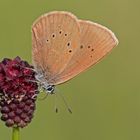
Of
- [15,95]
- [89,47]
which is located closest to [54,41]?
[89,47]

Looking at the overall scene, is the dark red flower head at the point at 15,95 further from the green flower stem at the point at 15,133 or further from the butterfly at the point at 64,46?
the butterfly at the point at 64,46

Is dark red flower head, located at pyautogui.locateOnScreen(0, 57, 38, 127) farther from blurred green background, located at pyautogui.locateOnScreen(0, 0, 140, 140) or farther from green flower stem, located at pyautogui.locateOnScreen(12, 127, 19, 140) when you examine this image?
blurred green background, located at pyautogui.locateOnScreen(0, 0, 140, 140)

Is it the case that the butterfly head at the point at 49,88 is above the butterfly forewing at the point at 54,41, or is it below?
below

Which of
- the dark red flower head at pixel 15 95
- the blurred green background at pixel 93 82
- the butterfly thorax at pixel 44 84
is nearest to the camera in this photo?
the dark red flower head at pixel 15 95

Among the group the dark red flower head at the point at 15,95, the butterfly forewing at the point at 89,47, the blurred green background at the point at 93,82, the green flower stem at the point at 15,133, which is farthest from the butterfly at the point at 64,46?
the blurred green background at the point at 93,82

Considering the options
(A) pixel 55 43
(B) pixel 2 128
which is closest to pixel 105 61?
(B) pixel 2 128

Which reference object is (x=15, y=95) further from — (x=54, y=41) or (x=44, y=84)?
(x=54, y=41)

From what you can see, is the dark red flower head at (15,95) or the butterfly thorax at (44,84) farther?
the butterfly thorax at (44,84)
